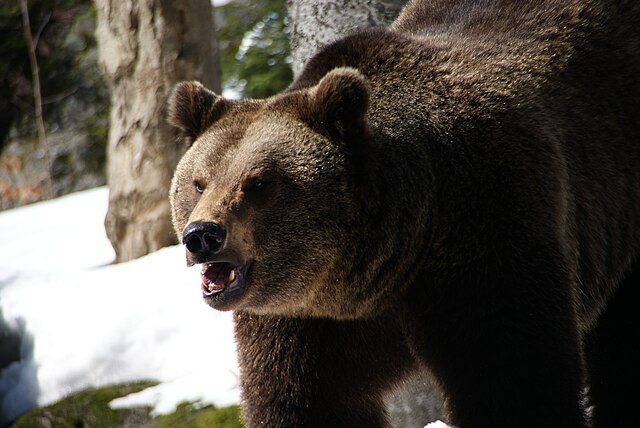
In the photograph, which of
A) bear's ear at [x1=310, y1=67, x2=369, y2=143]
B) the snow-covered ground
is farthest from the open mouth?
the snow-covered ground

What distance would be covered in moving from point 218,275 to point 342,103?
78cm

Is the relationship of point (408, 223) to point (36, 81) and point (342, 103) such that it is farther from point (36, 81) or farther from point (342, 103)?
point (36, 81)

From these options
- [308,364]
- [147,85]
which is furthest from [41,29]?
[308,364]

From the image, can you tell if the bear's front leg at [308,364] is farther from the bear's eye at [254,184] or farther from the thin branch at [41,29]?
the thin branch at [41,29]

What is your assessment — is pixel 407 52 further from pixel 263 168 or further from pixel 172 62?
pixel 172 62

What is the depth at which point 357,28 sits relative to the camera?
5.38 metres

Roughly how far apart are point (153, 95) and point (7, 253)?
2887 millimetres

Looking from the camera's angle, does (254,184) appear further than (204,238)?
Yes

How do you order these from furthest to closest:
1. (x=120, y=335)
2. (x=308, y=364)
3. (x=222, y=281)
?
(x=120, y=335), (x=308, y=364), (x=222, y=281)

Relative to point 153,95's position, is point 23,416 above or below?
below

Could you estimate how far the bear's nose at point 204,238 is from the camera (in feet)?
9.91

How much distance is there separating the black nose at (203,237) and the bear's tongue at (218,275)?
199mm

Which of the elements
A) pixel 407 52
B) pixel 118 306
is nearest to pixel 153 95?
pixel 118 306

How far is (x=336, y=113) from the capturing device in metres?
3.39
